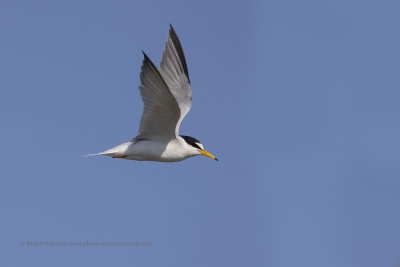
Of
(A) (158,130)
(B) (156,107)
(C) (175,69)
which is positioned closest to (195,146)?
(A) (158,130)

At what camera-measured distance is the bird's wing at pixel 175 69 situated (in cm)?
1220

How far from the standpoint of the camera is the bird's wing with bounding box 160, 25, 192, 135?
1220 cm

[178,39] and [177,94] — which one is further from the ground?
[178,39]

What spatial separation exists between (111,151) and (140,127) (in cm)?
75

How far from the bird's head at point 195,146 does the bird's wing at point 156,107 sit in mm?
491

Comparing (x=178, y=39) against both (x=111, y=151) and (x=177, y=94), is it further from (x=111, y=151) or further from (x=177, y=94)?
(x=111, y=151)

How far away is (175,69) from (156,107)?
115 inches

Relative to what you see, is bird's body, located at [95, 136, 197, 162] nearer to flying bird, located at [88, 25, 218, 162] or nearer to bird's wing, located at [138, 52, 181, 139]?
flying bird, located at [88, 25, 218, 162]

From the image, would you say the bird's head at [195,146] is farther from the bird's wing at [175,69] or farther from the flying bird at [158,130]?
the bird's wing at [175,69]

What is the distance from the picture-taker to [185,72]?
12570 mm

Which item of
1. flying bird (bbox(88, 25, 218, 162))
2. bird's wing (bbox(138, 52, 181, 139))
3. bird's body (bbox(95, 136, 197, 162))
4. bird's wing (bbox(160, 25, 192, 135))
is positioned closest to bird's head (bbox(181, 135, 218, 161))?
flying bird (bbox(88, 25, 218, 162))

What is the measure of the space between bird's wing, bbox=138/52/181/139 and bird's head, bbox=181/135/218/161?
49 centimetres

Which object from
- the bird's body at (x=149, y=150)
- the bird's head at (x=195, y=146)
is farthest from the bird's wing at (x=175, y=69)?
the bird's body at (x=149, y=150)

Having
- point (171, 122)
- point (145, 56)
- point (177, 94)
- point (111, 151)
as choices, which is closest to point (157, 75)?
point (145, 56)
